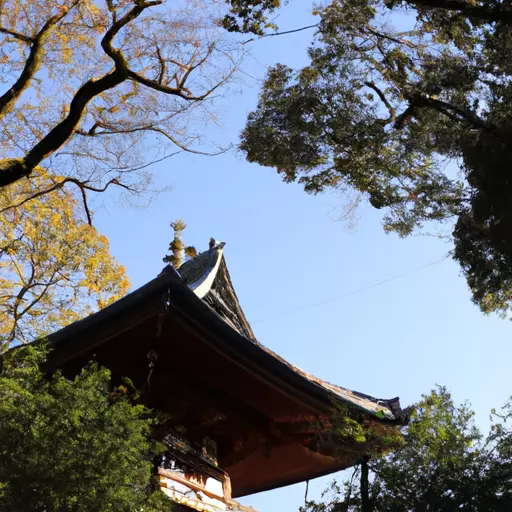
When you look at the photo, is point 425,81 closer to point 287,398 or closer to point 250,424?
point 287,398

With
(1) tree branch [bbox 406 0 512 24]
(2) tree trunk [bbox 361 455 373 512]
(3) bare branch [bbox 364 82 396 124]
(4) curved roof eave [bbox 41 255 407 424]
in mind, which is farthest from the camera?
(3) bare branch [bbox 364 82 396 124]

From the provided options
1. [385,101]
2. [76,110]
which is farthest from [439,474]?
[76,110]

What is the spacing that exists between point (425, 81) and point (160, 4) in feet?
13.2

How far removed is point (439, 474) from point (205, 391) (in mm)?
3108

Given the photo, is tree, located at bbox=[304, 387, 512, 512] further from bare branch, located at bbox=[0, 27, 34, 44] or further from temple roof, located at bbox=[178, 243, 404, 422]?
bare branch, located at bbox=[0, 27, 34, 44]

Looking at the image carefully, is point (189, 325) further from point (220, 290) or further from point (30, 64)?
point (30, 64)

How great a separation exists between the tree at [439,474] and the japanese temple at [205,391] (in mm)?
397

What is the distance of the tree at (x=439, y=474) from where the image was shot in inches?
208

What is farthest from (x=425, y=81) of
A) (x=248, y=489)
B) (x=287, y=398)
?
(x=248, y=489)

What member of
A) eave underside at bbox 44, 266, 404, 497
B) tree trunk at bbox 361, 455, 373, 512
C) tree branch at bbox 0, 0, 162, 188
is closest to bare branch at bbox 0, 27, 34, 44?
tree branch at bbox 0, 0, 162, 188

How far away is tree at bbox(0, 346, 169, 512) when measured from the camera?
5.11 meters

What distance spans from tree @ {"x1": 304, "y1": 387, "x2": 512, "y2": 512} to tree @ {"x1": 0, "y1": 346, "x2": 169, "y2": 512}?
1.57 metres

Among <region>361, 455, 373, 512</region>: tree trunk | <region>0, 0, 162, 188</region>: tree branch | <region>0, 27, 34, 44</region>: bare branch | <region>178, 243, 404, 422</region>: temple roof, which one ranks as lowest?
<region>361, 455, 373, 512</region>: tree trunk

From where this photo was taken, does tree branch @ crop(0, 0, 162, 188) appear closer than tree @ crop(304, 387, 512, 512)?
No
